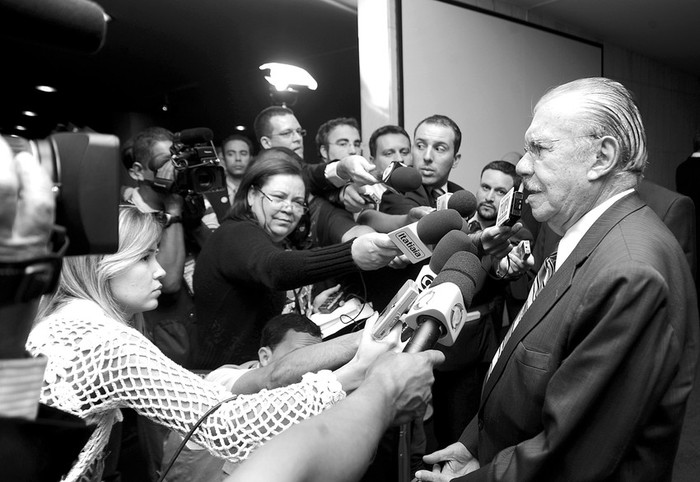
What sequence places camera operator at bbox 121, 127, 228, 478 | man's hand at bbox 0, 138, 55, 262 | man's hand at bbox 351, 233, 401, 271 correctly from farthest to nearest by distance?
camera operator at bbox 121, 127, 228, 478 < man's hand at bbox 351, 233, 401, 271 < man's hand at bbox 0, 138, 55, 262

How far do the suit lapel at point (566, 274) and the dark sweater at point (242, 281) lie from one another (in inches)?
22.8

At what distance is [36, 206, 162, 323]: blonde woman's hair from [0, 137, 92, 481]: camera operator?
628 mm

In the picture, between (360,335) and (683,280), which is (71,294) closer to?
(360,335)

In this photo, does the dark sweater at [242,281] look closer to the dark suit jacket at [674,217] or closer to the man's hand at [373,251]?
the man's hand at [373,251]

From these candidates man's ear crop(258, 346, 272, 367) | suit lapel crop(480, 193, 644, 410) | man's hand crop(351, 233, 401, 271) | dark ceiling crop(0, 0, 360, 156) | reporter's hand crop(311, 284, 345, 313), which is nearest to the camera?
suit lapel crop(480, 193, 644, 410)

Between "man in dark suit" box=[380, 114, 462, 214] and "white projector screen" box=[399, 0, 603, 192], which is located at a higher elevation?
"white projector screen" box=[399, 0, 603, 192]

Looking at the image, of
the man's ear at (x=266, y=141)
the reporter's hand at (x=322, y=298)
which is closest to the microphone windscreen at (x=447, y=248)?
the reporter's hand at (x=322, y=298)

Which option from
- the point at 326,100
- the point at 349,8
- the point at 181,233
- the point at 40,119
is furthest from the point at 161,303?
the point at 326,100

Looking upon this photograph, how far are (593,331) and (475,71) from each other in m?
3.39

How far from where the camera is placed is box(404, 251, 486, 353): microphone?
95 centimetres

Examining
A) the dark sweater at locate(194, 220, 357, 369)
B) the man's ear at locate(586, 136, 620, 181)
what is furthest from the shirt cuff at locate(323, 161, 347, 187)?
the man's ear at locate(586, 136, 620, 181)

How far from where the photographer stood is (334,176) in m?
2.12

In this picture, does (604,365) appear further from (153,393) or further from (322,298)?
(322,298)

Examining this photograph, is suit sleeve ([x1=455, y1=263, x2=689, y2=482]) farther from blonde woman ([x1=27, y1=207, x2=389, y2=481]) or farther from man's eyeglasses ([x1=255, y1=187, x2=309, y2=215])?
man's eyeglasses ([x1=255, y1=187, x2=309, y2=215])
